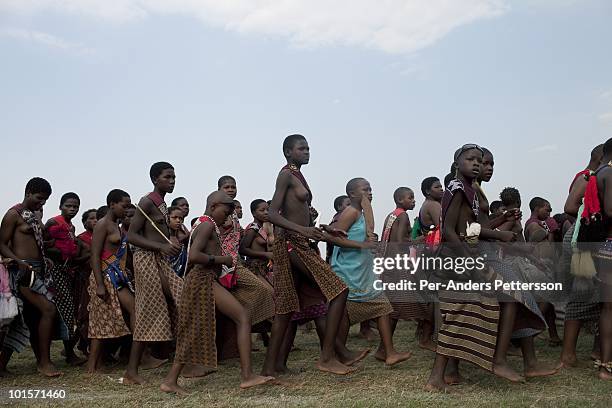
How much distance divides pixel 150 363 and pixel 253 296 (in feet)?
4.66

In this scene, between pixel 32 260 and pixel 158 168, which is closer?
pixel 158 168

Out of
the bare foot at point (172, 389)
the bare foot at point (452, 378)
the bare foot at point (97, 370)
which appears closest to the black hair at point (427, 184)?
the bare foot at point (452, 378)

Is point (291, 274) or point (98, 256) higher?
point (98, 256)

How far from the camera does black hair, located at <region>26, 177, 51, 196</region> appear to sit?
6590 millimetres

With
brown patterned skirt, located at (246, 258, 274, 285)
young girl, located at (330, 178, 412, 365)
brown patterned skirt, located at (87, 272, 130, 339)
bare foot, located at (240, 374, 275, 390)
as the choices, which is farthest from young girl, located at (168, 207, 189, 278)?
bare foot, located at (240, 374, 275, 390)

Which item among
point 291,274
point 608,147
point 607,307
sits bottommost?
point 607,307

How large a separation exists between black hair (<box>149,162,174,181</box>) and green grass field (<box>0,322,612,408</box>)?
1976 millimetres

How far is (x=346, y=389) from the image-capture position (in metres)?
5.29

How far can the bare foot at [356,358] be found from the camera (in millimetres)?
6002

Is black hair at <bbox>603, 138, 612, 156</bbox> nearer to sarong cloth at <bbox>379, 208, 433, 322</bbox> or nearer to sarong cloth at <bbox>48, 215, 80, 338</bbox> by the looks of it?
sarong cloth at <bbox>379, 208, 433, 322</bbox>

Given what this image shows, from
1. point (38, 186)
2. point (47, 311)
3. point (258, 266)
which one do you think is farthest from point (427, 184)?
point (47, 311)

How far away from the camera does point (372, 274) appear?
6.40 m

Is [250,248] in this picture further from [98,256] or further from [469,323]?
[469,323]

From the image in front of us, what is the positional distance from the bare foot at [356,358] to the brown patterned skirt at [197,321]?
1.41 m
